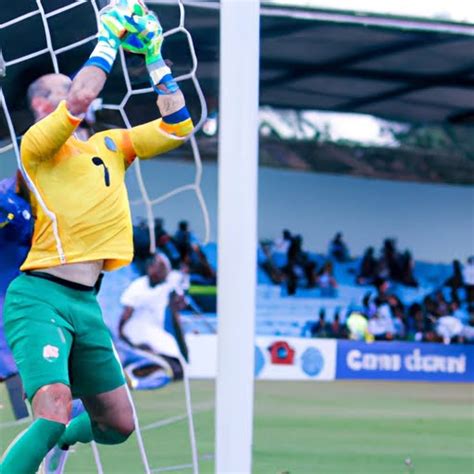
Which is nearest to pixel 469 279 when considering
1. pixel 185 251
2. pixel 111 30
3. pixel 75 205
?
pixel 185 251

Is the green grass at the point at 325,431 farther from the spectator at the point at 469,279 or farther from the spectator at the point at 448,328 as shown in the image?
the spectator at the point at 469,279

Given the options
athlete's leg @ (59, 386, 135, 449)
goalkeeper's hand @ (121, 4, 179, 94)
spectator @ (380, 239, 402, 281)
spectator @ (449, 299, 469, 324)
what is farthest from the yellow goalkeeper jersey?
spectator @ (380, 239, 402, 281)

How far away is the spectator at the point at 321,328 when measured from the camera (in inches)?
608

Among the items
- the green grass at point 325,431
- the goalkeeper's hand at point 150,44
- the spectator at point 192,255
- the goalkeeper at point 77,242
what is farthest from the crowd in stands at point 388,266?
the goalkeeper's hand at point 150,44

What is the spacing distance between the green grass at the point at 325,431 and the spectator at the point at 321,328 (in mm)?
2586

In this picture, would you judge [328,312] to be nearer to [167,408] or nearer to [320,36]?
[320,36]

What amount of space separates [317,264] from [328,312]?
2.89 feet

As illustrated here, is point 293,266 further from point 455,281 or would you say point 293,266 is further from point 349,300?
point 455,281

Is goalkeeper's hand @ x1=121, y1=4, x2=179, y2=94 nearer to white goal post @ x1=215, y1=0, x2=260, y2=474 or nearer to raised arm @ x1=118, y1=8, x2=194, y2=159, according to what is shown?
raised arm @ x1=118, y1=8, x2=194, y2=159

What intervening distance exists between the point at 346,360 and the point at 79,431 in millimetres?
10453

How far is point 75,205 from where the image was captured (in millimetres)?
3676

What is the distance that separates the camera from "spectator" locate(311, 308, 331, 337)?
15438 mm

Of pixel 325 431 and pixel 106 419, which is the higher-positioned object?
pixel 106 419

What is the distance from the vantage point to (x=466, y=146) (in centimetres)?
1727
